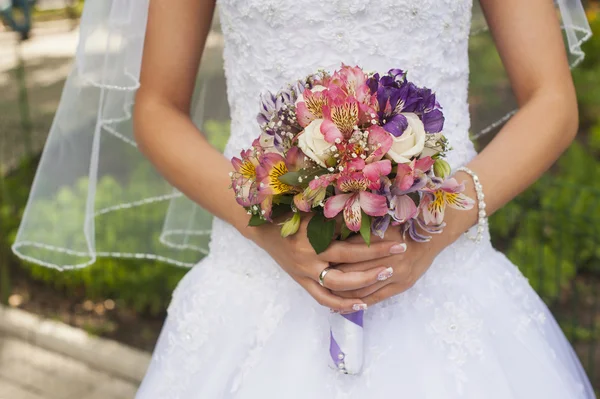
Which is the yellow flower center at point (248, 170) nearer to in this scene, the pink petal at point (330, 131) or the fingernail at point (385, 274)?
the pink petal at point (330, 131)

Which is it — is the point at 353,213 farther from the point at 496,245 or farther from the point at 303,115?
the point at 496,245

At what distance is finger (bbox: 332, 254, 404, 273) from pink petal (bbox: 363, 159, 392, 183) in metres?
0.25

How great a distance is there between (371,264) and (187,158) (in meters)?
0.52

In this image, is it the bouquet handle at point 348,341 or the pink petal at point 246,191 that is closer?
the pink petal at point 246,191

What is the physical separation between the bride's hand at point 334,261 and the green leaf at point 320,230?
6cm

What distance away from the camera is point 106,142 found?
2.34 m

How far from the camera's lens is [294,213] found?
4.39 ft

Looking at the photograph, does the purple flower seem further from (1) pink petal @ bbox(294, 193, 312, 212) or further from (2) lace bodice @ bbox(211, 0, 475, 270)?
(2) lace bodice @ bbox(211, 0, 475, 270)

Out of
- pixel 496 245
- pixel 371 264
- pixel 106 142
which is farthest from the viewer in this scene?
pixel 496 245

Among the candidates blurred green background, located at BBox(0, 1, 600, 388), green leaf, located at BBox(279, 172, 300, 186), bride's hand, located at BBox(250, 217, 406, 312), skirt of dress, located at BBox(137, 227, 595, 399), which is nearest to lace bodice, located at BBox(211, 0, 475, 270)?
skirt of dress, located at BBox(137, 227, 595, 399)

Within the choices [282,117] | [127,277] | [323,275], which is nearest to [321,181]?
[282,117]

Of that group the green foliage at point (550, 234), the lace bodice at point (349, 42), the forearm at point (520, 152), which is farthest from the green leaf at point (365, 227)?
the green foliage at point (550, 234)

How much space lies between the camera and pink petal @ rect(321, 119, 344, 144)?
3.88 feet

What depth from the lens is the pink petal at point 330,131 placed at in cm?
118
